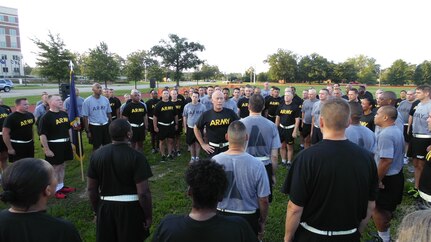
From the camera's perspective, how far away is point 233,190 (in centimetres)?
315

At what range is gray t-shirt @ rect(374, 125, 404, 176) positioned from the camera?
13.1 feet

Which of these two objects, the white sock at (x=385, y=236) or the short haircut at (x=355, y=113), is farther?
the white sock at (x=385, y=236)

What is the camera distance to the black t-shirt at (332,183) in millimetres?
2430

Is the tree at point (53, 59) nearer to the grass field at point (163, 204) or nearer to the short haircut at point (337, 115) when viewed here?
the grass field at point (163, 204)

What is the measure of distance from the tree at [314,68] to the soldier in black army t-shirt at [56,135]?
76.6 metres

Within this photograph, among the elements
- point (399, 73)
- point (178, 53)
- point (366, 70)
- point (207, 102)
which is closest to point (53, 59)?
point (207, 102)

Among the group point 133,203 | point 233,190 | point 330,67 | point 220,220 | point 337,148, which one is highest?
point 330,67

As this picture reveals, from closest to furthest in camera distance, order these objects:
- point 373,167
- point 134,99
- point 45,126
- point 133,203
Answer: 1. point 373,167
2. point 133,203
3. point 45,126
4. point 134,99

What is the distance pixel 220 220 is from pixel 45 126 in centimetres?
563

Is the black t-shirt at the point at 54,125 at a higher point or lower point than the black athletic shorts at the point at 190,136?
higher

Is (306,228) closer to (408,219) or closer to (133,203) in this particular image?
(408,219)

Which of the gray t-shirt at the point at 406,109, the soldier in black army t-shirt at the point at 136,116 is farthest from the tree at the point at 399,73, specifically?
the soldier in black army t-shirt at the point at 136,116

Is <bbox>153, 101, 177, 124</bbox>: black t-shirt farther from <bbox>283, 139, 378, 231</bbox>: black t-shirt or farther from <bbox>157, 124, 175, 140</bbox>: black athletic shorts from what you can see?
<bbox>283, 139, 378, 231</bbox>: black t-shirt

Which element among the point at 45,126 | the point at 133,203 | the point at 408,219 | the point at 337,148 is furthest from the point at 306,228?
the point at 45,126
